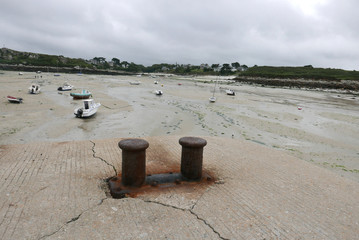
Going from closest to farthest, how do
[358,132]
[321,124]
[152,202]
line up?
[152,202] → [358,132] → [321,124]

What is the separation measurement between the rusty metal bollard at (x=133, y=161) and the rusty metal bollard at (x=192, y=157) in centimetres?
102

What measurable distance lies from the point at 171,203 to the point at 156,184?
69 centimetres

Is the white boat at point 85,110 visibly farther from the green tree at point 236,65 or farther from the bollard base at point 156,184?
the green tree at point 236,65

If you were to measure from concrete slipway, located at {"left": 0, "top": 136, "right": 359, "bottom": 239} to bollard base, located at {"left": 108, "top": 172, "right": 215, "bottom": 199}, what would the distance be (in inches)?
4.9

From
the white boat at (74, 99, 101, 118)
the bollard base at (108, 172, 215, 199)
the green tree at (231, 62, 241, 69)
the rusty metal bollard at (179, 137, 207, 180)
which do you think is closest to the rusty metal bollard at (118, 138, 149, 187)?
the bollard base at (108, 172, 215, 199)

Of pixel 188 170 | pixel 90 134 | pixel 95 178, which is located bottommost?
pixel 90 134

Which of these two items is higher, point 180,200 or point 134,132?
point 180,200

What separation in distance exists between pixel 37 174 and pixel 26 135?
822 cm

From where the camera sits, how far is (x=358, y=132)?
50.2 feet

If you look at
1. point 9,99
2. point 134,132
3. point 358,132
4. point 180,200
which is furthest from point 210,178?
point 9,99

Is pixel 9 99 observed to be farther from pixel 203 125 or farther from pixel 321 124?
pixel 321 124

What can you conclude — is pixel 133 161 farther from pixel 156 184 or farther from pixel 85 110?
pixel 85 110

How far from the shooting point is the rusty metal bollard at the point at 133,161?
14.4ft

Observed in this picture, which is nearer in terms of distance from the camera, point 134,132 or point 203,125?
point 134,132
